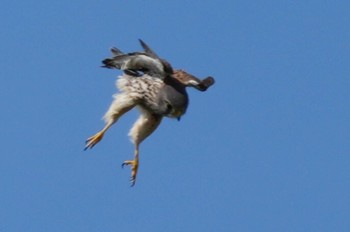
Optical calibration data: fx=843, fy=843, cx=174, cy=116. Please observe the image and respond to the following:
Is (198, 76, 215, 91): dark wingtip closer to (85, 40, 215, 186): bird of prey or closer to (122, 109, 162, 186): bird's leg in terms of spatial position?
(85, 40, 215, 186): bird of prey

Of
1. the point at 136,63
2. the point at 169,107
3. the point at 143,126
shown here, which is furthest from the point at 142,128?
the point at 136,63

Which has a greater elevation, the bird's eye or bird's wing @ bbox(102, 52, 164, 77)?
bird's wing @ bbox(102, 52, 164, 77)

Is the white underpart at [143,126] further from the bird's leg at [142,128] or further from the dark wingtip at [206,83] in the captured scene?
the dark wingtip at [206,83]

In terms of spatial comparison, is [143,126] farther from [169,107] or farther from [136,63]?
[136,63]

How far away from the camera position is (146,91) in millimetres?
12242

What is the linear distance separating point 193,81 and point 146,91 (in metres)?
0.74

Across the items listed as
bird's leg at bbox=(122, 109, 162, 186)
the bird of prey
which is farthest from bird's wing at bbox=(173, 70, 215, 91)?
bird's leg at bbox=(122, 109, 162, 186)

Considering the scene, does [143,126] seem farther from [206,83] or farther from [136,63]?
[206,83]

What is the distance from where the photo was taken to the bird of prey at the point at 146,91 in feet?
39.1

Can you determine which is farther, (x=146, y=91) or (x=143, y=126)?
(x=143, y=126)

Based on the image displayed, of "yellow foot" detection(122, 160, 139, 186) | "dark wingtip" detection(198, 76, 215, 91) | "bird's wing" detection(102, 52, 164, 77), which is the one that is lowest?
"yellow foot" detection(122, 160, 139, 186)

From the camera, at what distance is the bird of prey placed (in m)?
11.9

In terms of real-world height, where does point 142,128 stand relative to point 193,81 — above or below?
below

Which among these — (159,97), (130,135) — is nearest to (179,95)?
(159,97)
